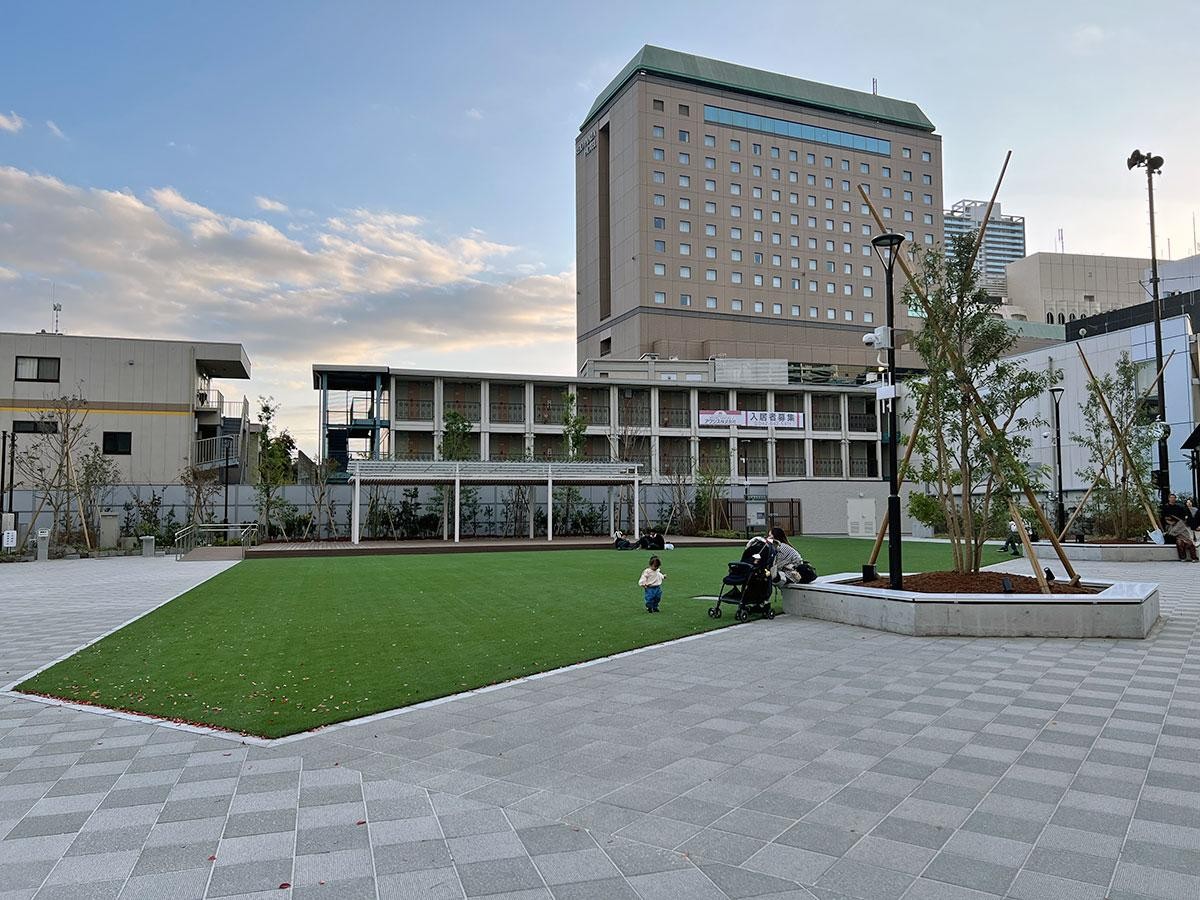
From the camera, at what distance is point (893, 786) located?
5098 millimetres

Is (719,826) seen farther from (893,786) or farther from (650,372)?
(650,372)

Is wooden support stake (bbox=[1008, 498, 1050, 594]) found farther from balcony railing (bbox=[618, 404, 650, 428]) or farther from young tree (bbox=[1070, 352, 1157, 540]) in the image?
balcony railing (bbox=[618, 404, 650, 428])

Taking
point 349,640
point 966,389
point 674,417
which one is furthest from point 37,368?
point 966,389

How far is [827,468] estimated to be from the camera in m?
61.9

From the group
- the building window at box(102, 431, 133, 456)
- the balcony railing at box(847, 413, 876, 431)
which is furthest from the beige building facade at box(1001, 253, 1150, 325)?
the building window at box(102, 431, 133, 456)

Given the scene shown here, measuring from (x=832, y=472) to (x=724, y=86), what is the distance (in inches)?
1540

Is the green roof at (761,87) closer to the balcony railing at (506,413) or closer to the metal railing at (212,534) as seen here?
the balcony railing at (506,413)

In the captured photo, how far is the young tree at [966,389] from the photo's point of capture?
1271 centimetres

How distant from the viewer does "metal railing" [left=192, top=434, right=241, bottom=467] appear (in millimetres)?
44156

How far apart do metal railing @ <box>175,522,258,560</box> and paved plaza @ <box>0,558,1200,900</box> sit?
27.6 meters

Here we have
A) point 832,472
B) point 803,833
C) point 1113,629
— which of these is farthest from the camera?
point 832,472

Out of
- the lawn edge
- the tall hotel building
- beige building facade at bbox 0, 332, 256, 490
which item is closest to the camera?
the lawn edge

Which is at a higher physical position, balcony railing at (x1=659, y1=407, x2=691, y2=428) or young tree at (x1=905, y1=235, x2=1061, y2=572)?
balcony railing at (x1=659, y1=407, x2=691, y2=428)

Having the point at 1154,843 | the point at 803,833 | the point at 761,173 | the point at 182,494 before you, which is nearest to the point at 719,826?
the point at 803,833
